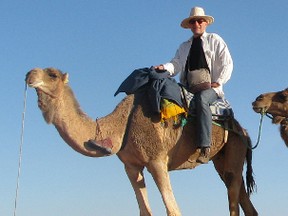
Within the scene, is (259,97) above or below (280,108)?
above

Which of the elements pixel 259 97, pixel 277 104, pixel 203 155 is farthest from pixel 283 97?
pixel 203 155

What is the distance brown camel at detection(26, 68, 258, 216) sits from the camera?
23.9ft

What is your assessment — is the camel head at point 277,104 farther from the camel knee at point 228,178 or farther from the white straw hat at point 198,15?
the white straw hat at point 198,15

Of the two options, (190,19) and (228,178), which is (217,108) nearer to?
(228,178)

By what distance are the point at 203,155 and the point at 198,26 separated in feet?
6.02

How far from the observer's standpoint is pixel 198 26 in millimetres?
8406

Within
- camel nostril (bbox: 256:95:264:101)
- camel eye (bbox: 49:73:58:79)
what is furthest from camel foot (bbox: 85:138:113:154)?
camel nostril (bbox: 256:95:264:101)

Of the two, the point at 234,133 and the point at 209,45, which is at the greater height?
the point at 209,45

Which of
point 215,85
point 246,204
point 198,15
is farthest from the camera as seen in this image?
point 246,204

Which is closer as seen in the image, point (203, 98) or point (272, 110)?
point (203, 98)

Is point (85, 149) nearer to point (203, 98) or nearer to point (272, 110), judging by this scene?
point (203, 98)

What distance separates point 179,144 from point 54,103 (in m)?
1.74

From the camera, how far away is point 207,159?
8.16m

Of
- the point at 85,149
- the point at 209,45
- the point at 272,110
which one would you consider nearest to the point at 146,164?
the point at 85,149
